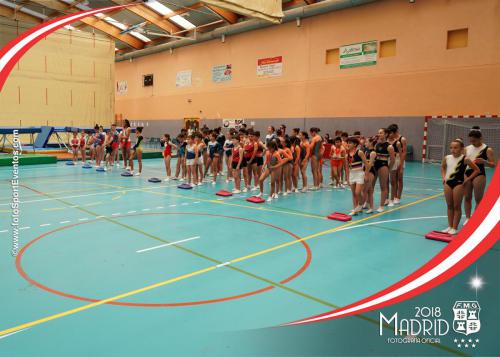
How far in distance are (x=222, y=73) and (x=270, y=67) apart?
4228 mm

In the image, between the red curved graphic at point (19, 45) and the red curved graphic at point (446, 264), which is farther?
the red curved graphic at point (446, 264)

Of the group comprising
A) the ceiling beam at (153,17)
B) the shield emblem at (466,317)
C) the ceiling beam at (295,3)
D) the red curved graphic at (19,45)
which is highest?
the ceiling beam at (153,17)

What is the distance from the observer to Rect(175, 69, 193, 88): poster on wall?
28.9 m

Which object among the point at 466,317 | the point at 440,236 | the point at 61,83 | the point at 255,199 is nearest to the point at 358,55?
the point at 255,199

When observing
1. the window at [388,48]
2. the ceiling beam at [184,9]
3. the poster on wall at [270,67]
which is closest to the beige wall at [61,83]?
the ceiling beam at [184,9]

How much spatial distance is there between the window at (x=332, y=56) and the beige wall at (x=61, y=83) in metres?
14.1

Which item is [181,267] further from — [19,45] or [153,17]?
[153,17]

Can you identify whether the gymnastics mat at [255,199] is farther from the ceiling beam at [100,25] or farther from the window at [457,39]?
the ceiling beam at [100,25]

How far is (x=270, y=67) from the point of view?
928 inches

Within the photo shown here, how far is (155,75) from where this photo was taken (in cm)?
3181

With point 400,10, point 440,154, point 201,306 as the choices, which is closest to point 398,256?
point 201,306

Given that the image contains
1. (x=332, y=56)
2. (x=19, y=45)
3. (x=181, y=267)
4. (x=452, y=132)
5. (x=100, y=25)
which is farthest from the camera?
(x=100, y=25)

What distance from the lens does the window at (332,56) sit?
20.6m

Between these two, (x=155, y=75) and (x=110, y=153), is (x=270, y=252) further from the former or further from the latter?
(x=155, y=75)
